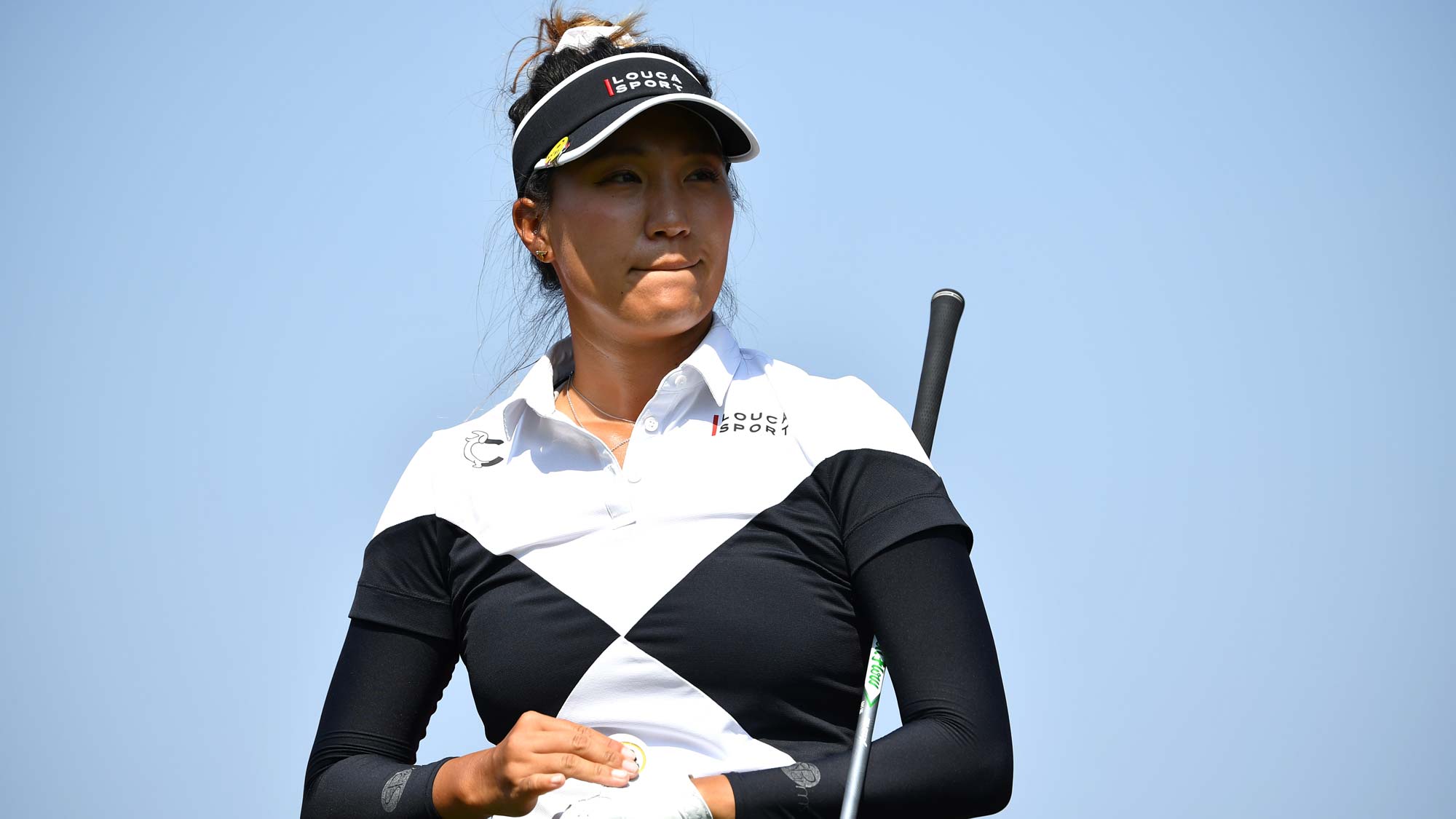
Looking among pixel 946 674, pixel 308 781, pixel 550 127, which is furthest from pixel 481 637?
pixel 550 127

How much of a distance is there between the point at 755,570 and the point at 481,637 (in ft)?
2.24

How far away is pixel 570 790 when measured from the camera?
3342 millimetres

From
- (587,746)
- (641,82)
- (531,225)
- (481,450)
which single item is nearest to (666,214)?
(641,82)

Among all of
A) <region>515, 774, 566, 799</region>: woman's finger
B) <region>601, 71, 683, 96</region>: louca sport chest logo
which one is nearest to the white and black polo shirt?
<region>515, 774, 566, 799</region>: woman's finger

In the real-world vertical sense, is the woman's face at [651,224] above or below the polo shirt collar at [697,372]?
above

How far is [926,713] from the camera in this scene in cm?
325

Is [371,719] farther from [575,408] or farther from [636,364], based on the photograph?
[636,364]

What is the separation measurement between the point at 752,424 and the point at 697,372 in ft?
0.68

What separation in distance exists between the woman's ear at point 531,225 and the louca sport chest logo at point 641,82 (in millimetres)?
446

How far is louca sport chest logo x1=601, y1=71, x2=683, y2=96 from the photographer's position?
388 cm

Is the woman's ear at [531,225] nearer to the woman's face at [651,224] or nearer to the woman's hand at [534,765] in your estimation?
the woman's face at [651,224]

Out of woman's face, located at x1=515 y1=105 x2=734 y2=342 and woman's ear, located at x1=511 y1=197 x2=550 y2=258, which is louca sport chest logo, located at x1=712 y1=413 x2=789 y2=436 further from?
woman's ear, located at x1=511 y1=197 x2=550 y2=258

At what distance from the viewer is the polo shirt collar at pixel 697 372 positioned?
12.3 feet

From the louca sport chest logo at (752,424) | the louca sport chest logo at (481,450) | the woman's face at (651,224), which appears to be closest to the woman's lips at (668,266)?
the woman's face at (651,224)
